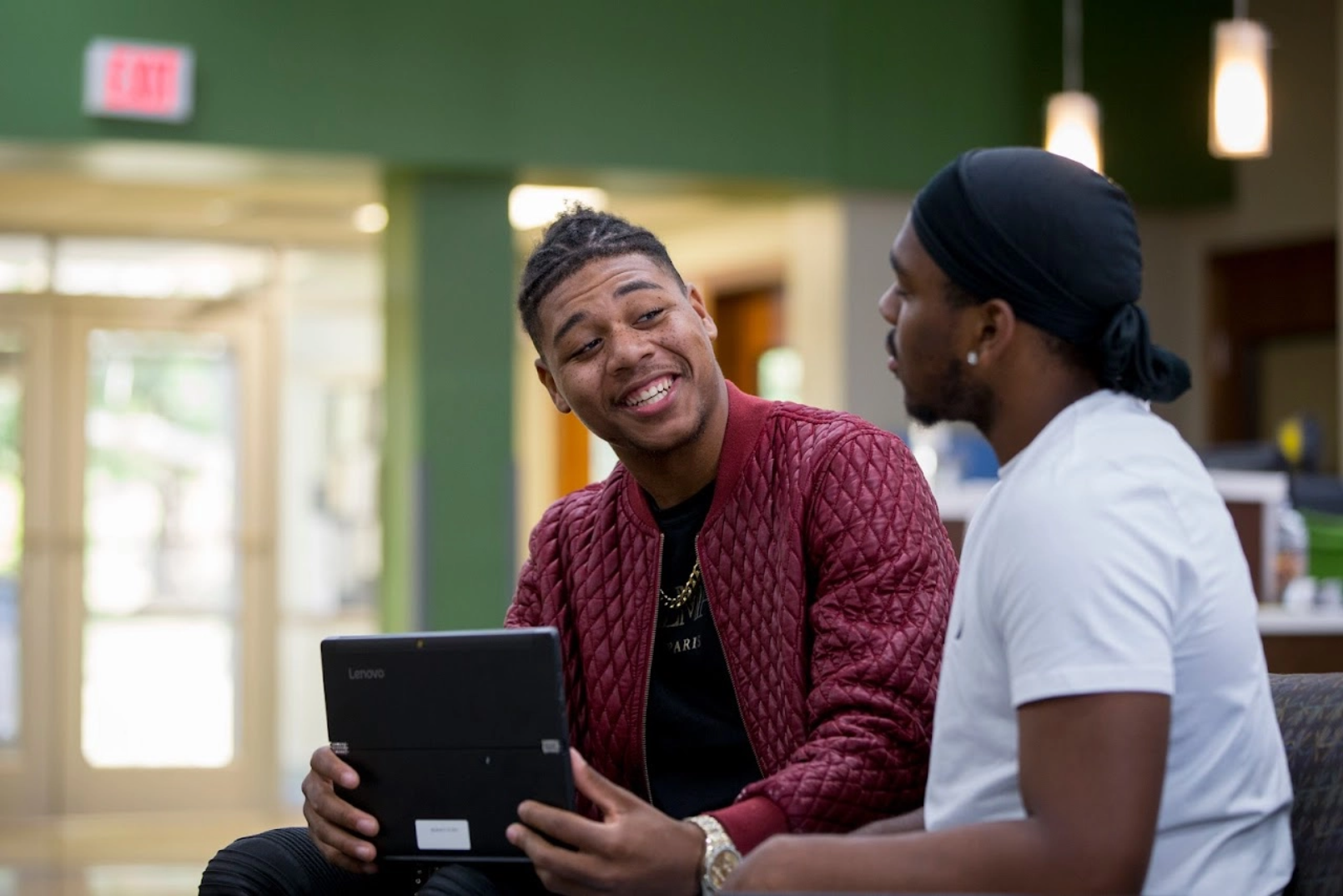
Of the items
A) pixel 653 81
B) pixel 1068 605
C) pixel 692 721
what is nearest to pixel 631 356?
pixel 692 721

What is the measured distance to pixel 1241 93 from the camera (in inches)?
203

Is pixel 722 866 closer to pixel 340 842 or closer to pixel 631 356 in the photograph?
pixel 340 842

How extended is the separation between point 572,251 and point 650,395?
204mm

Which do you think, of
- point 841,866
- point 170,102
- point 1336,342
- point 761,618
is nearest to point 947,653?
point 841,866

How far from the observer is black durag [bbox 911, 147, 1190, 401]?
4.47ft

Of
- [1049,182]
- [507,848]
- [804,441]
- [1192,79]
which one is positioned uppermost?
[1192,79]

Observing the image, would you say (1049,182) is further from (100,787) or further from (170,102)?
(100,787)

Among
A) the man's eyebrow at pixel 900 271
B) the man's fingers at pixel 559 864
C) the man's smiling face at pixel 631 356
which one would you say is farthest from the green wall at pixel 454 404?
the man's eyebrow at pixel 900 271

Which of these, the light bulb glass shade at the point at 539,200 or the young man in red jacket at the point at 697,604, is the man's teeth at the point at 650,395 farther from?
the light bulb glass shade at the point at 539,200

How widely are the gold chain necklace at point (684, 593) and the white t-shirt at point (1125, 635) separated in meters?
0.58

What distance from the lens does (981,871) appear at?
4.22ft

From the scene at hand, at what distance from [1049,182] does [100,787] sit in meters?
7.03

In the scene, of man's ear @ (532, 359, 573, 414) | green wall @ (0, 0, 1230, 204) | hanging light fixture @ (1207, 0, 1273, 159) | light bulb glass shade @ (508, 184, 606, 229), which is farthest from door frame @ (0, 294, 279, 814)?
man's ear @ (532, 359, 573, 414)

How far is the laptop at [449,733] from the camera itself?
166 centimetres
